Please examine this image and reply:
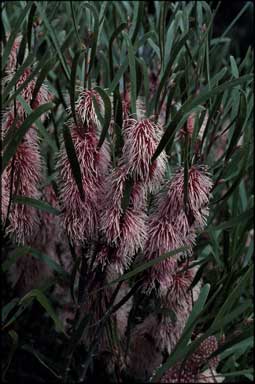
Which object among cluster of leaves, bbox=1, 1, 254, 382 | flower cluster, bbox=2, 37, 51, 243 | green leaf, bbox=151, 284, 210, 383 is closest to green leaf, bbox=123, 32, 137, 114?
cluster of leaves, bbox=1, 1, 254, 382

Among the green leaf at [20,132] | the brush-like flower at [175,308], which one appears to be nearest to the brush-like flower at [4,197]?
the green leaf at [20,132]

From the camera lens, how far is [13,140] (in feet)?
2.17

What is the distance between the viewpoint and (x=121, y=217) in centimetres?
71

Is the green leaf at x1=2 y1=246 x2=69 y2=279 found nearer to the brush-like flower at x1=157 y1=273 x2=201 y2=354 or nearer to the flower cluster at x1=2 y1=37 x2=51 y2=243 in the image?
the flower cluster at x1=2 y1=37 x2=51 y2=243

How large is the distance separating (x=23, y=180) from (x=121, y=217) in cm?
13

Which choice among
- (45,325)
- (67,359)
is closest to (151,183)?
(67,359)

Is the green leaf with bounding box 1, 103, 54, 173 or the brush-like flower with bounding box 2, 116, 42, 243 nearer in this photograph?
the green leaf with bounding box 1, 103, 54, 173

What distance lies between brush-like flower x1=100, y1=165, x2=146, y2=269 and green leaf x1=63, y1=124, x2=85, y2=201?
3cm

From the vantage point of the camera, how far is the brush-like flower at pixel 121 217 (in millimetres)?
703

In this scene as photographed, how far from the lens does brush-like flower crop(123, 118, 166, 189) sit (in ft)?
2.26

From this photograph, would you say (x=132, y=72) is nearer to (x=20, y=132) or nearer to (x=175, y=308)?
(x=20, y=132)

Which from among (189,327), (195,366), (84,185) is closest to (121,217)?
(84,185)

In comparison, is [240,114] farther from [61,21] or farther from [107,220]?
[61,21]

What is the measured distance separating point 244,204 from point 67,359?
41 centimetres
